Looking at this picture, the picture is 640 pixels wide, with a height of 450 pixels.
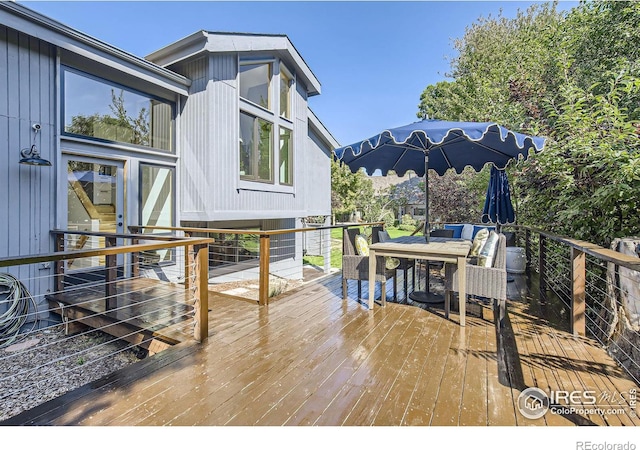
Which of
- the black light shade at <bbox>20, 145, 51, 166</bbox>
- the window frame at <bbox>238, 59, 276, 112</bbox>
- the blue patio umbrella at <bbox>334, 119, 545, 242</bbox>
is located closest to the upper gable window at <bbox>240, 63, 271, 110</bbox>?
Result: the window frame at <bbox>238, 59, 276, 112</bbox>

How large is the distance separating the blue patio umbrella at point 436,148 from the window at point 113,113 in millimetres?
4287

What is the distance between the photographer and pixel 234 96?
702 cm

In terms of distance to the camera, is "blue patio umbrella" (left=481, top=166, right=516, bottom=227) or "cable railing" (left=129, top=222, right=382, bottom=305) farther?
"cable railing" (left=129, top=222, right=382, bottom=305)

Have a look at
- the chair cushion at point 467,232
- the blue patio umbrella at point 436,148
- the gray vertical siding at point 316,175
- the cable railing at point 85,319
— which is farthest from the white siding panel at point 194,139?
the chair cushion at point 467,232

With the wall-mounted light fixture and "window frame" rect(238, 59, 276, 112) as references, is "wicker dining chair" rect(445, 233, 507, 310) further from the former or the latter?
"window frame" rect(238, 59, 276, 112)

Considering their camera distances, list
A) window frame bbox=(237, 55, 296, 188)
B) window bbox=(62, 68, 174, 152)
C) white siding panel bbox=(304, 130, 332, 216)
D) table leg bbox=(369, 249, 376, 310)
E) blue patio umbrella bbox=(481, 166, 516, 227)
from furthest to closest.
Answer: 1. white siding panel bbox=(304, 130, 332, 216)
2. window frame bbox=(237, 55, 296, 188)
3. blue patio umbrella bbox=(481, 166, 516, 227)
4. window bbox=(62, 68, 174, 152)
5. table leg bbox=(369, 249, 376, 310)

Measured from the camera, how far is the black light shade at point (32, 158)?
14.9 ft

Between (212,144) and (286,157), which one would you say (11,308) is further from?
(286,157)

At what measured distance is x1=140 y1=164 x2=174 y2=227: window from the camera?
645cm

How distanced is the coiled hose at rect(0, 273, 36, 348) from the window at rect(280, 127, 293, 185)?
5.59 m

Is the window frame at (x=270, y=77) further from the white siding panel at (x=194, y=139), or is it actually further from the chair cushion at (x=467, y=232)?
the chair cushion at (x=467, y=232)

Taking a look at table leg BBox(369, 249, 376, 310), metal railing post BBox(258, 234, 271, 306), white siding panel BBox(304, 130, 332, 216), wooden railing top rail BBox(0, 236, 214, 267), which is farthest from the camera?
white siding panel BBox(304, 130, 332, 216)

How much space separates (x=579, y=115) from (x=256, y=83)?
6.65 meters

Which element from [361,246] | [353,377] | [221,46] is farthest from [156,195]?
[353,377]
